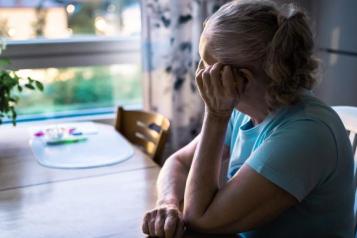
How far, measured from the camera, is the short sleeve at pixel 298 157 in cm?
93

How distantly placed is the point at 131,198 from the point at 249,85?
1.70ft

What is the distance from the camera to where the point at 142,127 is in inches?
82.4

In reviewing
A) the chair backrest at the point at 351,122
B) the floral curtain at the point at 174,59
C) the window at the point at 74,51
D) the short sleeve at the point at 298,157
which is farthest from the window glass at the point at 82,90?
the short sleeve at the point at 298,157

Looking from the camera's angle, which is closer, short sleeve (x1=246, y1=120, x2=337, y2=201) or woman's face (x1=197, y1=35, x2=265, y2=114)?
short sleeve (x1=246, y1=120, x2=337, y2=201)

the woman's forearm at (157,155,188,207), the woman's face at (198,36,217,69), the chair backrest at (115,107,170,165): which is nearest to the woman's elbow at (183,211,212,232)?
the woman's forearm at (157,155,188,207)

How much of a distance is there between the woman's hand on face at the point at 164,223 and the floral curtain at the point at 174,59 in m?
1.35

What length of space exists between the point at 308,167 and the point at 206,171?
24cm

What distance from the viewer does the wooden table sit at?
1.13m

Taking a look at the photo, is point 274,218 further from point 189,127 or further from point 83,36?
point 83,36

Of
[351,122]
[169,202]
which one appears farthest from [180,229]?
[351,122]

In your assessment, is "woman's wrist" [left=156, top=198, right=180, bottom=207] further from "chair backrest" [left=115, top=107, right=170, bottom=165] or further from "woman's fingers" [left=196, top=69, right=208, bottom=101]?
"chair backrest" [left=115, top=107, right=170, bottom=165]

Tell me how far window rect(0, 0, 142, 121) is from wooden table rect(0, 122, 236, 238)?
2.59 ft

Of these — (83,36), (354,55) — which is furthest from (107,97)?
(354,55)

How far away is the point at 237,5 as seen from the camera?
105 cm
